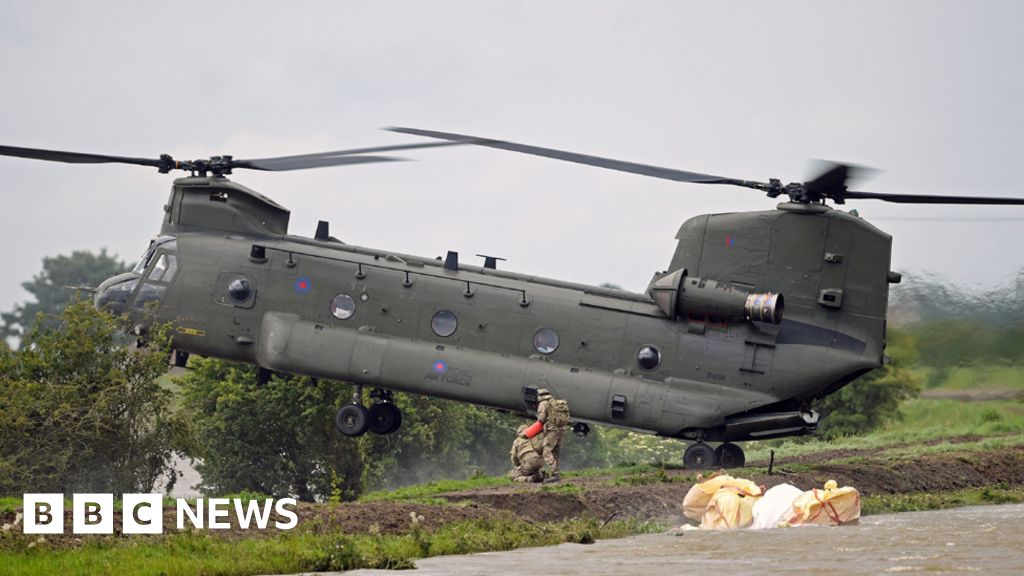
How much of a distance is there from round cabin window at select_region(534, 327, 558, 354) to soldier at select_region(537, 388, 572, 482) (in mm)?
1216

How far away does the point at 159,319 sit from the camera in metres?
31.2

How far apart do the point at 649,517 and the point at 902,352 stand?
13777mm

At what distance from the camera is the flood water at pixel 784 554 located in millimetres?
15797

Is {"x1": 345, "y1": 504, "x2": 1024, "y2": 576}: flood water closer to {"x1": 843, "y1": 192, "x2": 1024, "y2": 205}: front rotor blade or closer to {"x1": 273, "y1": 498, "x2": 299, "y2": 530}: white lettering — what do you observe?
{"x1": 273, "y1": 498, "x2": 299, "y2": 530}: white lettering

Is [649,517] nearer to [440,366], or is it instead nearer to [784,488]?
[784,488]

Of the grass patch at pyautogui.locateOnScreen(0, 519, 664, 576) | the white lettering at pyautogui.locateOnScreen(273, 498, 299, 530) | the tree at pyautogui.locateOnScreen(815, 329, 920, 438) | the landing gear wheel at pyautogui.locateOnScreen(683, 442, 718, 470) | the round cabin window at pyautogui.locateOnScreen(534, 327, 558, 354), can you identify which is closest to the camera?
the grass patch at pyautogui.locateOnScreen(0, 519, 664, 576)

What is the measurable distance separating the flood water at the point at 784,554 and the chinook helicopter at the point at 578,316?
7625 millimetres

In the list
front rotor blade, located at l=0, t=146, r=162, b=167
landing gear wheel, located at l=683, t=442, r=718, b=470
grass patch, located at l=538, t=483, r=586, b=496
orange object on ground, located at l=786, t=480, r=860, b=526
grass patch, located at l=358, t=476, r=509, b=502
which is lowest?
grass patch, located at l=358, t=476, r=509, b=502

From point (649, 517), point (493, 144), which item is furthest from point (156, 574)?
point (493, 144)

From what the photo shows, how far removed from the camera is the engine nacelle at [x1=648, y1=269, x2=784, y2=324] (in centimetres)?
2861

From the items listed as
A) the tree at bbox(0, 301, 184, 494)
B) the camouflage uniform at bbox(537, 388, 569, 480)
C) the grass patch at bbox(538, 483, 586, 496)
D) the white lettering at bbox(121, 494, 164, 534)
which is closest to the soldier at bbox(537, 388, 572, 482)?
the camouflage uniform at bbox(537, 388, 569, 480)

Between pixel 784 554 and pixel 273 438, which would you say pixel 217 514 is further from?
pixel 273 438

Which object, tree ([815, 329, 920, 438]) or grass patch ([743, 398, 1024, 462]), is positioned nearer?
grass patch ([743, 398, 1024, 462])

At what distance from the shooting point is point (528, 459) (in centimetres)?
2839
